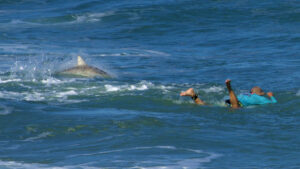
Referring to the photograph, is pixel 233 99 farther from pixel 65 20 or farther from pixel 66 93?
pixel 65 20

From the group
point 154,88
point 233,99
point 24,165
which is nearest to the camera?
point 24,165

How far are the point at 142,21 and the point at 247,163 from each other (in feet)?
76.6

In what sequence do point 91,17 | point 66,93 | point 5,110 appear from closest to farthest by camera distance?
point 5,110
point 66,93
point 91,17

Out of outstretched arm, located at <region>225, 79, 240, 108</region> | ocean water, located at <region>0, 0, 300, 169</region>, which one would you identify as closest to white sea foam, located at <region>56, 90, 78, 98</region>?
ocean water, located at <region>0, 0, 300, 169</region>

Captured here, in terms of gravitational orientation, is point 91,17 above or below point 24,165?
above

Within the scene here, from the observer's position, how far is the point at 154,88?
49.9ft

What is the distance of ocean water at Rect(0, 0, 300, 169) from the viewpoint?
944cm

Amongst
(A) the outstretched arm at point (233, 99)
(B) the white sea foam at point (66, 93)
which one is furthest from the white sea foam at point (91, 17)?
(A) the outstretched arm at point (233, 99)

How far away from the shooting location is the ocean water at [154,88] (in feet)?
31.0

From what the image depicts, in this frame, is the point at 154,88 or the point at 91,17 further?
the point at 91,17

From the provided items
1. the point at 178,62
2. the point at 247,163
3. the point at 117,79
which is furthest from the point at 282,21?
the point at 247,163

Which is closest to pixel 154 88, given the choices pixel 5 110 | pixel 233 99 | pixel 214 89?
pixel 214 89

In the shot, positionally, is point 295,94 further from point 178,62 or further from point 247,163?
point 178,62

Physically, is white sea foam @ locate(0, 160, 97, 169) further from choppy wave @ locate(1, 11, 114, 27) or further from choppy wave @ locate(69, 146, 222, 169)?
choppy wave @ locate(1, 11, 114, 27)
